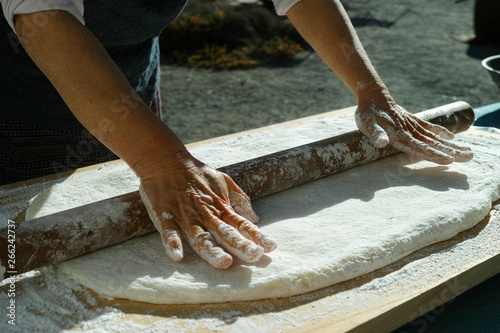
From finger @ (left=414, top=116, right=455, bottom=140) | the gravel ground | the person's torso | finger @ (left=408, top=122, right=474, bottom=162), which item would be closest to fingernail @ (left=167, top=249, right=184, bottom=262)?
the person's torso

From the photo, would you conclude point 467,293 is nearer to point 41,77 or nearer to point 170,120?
point 41,77

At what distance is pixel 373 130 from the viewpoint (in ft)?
6.74

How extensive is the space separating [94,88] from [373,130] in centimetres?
117

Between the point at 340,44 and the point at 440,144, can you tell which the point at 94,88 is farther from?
the point at 440,144

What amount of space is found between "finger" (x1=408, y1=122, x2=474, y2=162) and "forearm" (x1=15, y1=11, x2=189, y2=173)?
3.71ft

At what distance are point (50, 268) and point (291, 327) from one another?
2.61ft

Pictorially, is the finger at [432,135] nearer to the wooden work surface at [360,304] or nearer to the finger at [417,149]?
the finger at [417,149]

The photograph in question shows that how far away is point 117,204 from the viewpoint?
5.23 feet

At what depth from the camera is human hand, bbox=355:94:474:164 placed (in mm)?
2008

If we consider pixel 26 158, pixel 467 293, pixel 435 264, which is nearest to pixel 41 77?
pixel 26 158

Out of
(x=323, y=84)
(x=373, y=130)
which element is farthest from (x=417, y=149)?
(x=323, y=84)

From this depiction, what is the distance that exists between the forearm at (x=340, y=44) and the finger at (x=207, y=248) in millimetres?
1110

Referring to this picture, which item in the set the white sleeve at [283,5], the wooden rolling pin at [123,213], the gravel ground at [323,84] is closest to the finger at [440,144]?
the wooden rolling pin at [123,213]

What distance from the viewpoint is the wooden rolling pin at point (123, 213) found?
4.61ft
